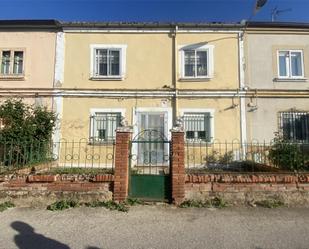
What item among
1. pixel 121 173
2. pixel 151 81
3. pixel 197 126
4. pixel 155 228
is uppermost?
pixel 151 81

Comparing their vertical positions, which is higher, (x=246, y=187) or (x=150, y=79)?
(x=150, y=79)

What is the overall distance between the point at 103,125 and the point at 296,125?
332 inches

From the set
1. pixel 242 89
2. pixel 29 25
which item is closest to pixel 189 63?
pixel 242 89

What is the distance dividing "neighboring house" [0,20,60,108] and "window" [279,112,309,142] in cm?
1030

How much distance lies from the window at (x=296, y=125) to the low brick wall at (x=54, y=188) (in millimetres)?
9289

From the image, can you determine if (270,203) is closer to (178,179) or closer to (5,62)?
(178,179)

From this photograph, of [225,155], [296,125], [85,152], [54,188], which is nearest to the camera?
[54,188]

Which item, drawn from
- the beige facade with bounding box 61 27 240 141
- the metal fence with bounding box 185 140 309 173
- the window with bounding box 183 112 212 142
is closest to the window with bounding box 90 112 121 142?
the beige facade with bounding box 61 27 240 141

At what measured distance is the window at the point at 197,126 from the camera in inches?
552

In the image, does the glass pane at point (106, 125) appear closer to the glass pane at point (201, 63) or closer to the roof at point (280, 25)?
the glass pane at point (201, 63)

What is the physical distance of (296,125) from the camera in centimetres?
1405

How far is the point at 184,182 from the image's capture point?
25.2ft

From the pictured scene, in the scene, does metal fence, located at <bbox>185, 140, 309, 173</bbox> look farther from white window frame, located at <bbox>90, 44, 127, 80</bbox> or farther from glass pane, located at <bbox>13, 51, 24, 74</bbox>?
glass pane, located at <bbox>13, 51, 24, 74</bbox>

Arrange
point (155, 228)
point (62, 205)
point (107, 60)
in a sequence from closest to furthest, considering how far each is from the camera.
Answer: point (155, 228)
point (62, 205)
point (107, 60)
